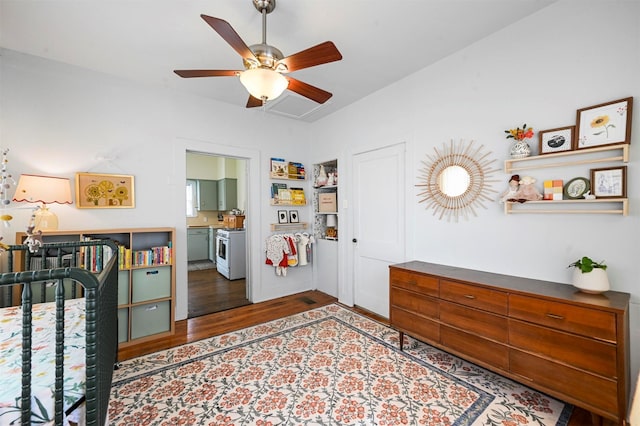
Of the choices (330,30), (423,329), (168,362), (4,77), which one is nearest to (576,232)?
(423,329)

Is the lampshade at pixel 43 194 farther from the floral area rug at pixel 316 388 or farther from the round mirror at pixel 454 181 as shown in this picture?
the round mirror at pixel 454 181

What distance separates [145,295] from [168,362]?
31.4 inches

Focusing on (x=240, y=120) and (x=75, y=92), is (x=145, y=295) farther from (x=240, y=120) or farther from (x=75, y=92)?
(x=240, y=120)

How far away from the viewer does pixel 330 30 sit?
2189 millimetres

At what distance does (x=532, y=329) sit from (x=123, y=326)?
11.5 ft

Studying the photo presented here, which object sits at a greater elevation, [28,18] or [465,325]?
[28,18]

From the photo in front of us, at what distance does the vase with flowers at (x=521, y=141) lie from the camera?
80.8 inches

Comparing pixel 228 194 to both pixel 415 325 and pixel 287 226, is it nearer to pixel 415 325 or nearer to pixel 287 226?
pixel 287 226

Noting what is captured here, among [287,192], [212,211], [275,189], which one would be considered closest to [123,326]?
[275,189]

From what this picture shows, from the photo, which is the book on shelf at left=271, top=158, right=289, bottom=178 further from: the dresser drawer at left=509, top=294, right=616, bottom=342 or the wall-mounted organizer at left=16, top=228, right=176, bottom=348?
the dresser drawer at left=509, top=294, right=616, bottom=342

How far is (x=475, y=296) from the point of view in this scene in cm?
199

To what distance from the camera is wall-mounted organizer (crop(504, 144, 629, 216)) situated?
5.51 feet

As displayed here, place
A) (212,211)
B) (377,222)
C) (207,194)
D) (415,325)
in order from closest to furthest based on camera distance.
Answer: (415,325) → (377,222) → (207,194) → (212,211)

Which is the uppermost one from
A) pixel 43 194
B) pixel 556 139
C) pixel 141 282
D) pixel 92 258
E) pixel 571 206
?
pixel 556 139
